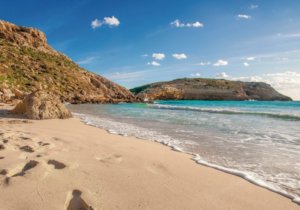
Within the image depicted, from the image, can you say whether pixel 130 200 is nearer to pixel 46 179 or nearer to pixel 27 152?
pixel 46 179

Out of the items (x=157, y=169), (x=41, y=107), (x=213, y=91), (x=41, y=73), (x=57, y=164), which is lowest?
(x=157, y=169)

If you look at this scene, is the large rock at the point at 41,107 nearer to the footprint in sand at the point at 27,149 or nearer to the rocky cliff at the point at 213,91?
the footprint in sand at the point at 27,149

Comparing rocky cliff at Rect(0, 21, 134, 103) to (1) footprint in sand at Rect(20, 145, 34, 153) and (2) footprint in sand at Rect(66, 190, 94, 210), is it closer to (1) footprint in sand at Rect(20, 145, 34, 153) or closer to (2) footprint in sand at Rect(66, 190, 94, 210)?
(1) footprint in sand at Rect(20, 145, 34, 153)

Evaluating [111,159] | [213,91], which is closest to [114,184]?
[111,159]

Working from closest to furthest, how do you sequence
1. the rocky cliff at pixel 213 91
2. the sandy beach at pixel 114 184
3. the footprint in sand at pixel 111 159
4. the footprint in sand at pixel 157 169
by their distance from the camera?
the sandy beach at pixel 114 184 < the footprint in sand at pixel 157 169 < the footprint in sand at pixel 111 159 < the rocky cliff at pixel 213 91

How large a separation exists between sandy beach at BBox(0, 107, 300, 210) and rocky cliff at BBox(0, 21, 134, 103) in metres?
27.4

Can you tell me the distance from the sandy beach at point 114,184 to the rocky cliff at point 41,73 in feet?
89.8

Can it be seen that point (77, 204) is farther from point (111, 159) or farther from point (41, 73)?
point (41, 73)

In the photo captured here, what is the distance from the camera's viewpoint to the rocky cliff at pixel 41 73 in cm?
3884

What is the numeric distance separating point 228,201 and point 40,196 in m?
2.02

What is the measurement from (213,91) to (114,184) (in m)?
114

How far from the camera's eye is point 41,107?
36.0 ft

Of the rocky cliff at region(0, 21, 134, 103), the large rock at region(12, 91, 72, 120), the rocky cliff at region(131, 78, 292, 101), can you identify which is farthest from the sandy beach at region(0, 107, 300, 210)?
the rocky cliff at region(131, 78, 292, 101)

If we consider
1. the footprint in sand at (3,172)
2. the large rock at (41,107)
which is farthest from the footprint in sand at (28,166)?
the large rock at (41,107)
